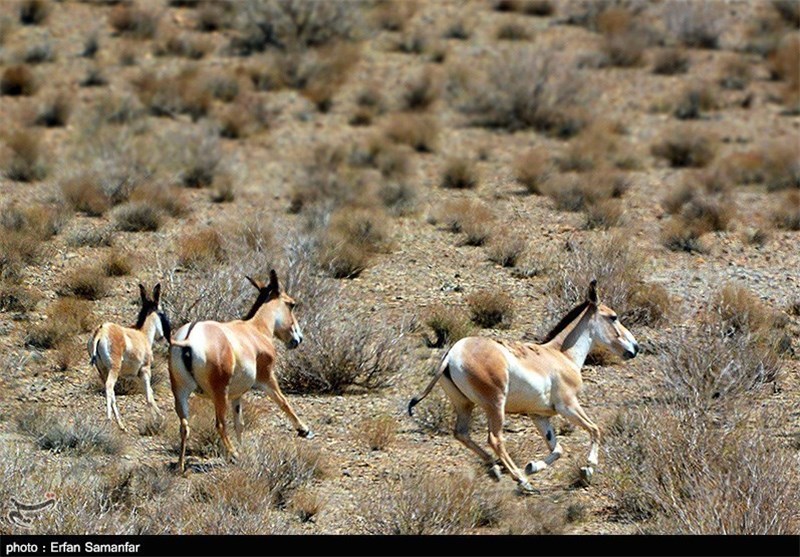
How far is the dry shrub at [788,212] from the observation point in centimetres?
2273

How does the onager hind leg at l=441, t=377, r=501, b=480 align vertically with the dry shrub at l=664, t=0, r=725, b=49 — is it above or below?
above

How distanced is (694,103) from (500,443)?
21.9m

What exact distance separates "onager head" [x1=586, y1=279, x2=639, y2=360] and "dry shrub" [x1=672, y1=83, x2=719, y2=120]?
19.9m

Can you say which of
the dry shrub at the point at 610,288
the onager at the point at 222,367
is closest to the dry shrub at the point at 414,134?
the dry shrub at the point at 610,288

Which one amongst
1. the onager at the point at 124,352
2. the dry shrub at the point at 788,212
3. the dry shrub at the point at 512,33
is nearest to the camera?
the onager at the point at 124,352

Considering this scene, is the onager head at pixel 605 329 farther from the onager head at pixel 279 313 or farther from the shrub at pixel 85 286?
the shrub at pixel 85 286

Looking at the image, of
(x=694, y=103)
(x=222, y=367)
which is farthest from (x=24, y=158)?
(x=694, y=103)

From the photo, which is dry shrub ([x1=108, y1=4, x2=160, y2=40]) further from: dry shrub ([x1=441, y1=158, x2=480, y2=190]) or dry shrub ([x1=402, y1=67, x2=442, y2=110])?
dry shrub ([x1=441, y1=158, x2=480, y2=190])

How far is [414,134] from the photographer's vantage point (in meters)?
29.0

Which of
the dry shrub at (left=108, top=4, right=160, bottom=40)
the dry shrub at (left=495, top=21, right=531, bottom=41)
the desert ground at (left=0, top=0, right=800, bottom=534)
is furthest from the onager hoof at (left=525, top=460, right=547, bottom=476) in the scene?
the dry shrub at (left=495, top=21, right=531, bottom=41)

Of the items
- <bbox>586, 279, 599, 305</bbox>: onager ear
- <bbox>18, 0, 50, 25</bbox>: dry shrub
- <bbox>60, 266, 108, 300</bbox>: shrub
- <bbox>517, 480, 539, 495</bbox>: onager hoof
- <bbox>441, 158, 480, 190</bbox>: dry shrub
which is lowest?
<bbox>18, 0, 50, 25</bbox>: dry shrub

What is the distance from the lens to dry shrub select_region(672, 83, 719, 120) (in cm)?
3234

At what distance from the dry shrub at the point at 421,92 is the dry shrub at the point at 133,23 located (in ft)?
20.4

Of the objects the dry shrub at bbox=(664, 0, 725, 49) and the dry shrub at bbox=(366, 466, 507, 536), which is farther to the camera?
the dry shrub at bbox=(664, 0, 725, 49)
